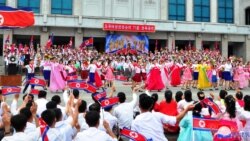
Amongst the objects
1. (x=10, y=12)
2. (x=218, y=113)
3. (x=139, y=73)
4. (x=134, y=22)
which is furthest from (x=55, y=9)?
(x=218, y=113)

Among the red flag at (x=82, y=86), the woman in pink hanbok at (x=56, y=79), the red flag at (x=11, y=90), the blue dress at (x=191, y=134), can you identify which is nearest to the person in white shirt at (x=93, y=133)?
the blue dress at (x=191, y=134)

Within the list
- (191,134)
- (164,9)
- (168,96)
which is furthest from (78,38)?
(191,134)

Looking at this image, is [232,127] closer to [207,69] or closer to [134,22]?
[207,69]

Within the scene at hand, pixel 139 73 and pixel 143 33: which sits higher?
pixel 143 33

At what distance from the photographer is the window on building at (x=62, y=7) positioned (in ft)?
123

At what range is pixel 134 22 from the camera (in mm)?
37219

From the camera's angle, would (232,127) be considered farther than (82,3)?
No

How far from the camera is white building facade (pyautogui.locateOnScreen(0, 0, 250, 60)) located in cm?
3509

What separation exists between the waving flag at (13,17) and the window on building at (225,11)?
32.3 m

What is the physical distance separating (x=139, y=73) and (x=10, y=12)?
28.5ft

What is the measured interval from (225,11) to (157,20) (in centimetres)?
1068

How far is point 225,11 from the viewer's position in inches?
1730

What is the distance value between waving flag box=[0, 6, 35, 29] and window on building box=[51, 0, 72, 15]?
72.3 ft

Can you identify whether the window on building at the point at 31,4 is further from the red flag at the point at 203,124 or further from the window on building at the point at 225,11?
the red flag at the point at 203,124
